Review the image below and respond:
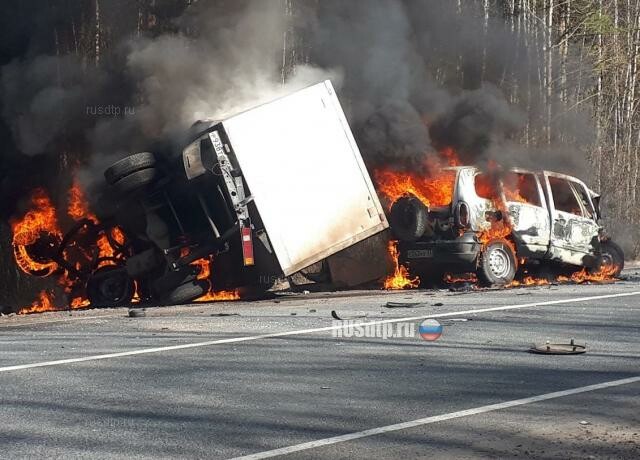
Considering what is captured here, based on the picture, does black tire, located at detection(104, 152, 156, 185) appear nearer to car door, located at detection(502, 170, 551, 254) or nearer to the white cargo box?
the white cargo box

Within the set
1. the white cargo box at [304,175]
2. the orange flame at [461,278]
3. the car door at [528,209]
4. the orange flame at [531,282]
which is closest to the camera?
the white cargo box at [304,175]

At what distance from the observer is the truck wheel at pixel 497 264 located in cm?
1639

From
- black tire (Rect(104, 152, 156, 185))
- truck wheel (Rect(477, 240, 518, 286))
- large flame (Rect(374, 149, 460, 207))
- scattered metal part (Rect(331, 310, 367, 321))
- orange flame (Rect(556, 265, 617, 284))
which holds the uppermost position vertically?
black tire (Rect(104, 152, 156, 185))

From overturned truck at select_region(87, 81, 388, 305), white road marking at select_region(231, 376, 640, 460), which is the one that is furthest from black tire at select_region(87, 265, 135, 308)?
white road marking at select_region(231, 376, 640, 460)

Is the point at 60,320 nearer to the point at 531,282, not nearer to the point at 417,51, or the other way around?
the point at 531,282

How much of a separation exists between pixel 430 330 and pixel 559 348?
200 cm

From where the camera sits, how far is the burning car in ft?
53.2

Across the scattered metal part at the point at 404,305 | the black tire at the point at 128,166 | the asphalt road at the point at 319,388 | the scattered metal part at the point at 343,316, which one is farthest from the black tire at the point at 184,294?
the scattered metal part at the point at 343,316

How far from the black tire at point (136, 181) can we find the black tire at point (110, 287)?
1757 mm

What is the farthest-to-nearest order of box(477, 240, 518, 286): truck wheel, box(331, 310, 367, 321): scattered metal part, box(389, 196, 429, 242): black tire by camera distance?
box(477, 240, 518, 286): truck wheel → box(389, 196, 429, 242): black tire → box(331, 310, 367, 321): scattered metal part

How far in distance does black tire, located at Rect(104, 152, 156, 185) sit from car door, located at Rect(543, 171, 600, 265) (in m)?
6.34

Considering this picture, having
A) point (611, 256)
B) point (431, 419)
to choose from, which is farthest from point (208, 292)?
point (431, 419)

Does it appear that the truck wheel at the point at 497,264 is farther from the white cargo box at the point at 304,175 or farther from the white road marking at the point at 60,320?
the white road marking at the point at 60,320

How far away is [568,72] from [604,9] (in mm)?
6170
